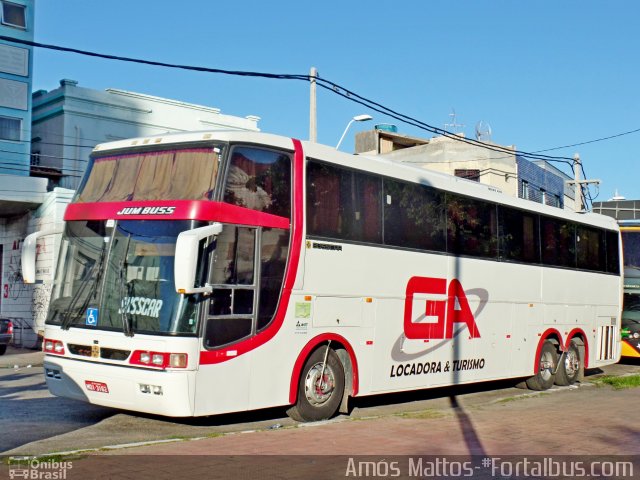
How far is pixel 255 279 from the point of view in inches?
404

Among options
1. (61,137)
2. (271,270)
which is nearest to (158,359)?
(271,270)

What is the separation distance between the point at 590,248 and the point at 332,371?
992 cm

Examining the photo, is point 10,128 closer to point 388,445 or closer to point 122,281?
point 122,281

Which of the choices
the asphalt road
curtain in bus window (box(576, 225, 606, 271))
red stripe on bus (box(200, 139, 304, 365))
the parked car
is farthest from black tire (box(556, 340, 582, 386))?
the parked car

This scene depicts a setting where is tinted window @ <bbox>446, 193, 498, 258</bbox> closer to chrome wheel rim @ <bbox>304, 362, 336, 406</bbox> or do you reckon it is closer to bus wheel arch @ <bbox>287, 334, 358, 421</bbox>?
bus wheel arch @ <bbox>287, 334, 358, 421</bbox>

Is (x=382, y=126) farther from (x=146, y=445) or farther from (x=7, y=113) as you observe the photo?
(x=146, y=445)

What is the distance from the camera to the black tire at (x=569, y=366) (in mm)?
17998

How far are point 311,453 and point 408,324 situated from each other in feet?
16.1

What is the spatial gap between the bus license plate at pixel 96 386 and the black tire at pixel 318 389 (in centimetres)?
264

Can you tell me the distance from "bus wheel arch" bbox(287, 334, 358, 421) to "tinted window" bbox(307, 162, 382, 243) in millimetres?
1561

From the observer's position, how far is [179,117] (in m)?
38.3

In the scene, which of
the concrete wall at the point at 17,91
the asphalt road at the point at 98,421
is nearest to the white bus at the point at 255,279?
the asphalt road at the point at 98,421

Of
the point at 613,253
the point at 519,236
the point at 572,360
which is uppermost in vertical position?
the point at 519,236

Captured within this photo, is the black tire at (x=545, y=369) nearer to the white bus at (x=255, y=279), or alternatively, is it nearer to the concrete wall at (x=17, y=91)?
the white bus at (x=255, y=279)
